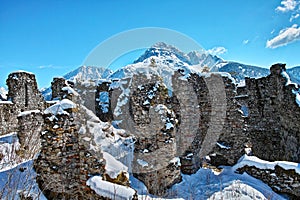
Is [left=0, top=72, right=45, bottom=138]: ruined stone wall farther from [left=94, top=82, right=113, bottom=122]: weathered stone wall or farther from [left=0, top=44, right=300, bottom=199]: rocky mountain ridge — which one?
[left=94, top=82, right=113, bottom=122]: weathered stone wall

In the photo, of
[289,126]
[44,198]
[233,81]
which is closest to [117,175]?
[44,198]

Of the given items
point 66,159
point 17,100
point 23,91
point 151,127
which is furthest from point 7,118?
point 66,159

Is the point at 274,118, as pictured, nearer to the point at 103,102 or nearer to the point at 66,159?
the point at 103,102

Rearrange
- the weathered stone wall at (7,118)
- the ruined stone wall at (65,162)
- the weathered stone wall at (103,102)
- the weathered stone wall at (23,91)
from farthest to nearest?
the weathered stone wall at (103,102)
the weathered stone wall at (23,91)
the weathered stone wall at (7,118)
the ruined stone wall at (65,162)

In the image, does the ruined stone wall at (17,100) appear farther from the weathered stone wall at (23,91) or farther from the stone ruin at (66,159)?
the stone ruin at (66,159)

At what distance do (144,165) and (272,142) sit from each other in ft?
24.5

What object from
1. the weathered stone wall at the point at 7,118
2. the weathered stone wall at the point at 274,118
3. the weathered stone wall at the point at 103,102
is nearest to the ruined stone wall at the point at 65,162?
the weathered stone wall at the point at 7,118

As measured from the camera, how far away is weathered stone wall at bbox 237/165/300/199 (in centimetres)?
682

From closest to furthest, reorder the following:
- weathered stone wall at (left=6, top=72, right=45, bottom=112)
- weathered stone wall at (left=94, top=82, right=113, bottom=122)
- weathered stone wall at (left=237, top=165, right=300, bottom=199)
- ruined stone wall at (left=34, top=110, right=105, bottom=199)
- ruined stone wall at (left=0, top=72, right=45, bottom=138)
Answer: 1. ruined stone wall at (left=34, top=110, right=105, bottom=199)
2. weathered stone wall at (left=237, top=165, right=300, bottom=199)
3. ruined stone wall at (left=0, top=72, right=45, bottom=138)
4. weathered stone wall at (left=6, top=72, right=45, bottom=112)
5. weathered stone wall at (left=94, top=82, right=113, bottom=122)

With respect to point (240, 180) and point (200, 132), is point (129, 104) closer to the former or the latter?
point (200, 132)

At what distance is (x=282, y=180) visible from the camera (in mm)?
6980

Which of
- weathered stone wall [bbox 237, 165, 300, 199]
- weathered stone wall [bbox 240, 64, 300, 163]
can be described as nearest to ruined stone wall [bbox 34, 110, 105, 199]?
weathered stone wall [bbox 237, 165, 300, 199]

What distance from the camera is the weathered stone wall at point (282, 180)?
6.82 m

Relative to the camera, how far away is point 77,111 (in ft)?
18.4
